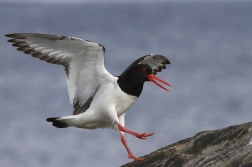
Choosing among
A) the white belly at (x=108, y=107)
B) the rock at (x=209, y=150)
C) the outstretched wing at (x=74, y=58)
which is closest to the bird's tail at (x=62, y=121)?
the white belly at (x=108, y=107)

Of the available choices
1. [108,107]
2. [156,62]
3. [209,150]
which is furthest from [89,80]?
[209,150]

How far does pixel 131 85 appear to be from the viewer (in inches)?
403

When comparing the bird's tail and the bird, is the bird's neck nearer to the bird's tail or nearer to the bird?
the bird

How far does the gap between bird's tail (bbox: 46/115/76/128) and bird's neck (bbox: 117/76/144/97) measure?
1.26 meters

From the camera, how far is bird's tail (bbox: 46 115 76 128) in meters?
10.3

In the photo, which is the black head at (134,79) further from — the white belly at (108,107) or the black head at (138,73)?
the white belly at (108,107)

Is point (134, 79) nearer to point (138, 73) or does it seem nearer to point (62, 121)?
point (138, 73)

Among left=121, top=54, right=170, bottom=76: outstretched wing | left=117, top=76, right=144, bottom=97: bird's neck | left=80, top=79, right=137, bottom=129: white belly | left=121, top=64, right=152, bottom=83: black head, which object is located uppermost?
left=121, top=54, right=170, bottom=76: outstretched wing

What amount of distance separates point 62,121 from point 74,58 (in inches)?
53.7

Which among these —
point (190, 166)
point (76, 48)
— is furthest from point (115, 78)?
point (190, 166)

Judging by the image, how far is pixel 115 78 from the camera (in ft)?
34.5

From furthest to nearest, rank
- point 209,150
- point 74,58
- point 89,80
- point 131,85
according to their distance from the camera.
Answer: point 89,80 → point 74,58 → point 131,85 → point 209,150

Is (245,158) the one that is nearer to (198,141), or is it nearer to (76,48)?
(198,141)

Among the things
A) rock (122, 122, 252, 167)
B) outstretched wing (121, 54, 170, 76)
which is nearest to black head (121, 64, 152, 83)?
outstretched wing (121, 54, 170, 76)
